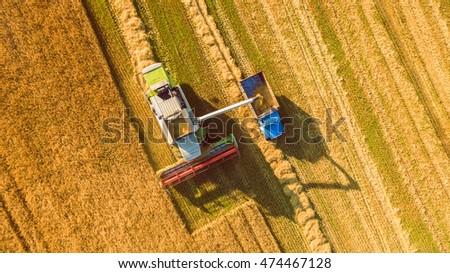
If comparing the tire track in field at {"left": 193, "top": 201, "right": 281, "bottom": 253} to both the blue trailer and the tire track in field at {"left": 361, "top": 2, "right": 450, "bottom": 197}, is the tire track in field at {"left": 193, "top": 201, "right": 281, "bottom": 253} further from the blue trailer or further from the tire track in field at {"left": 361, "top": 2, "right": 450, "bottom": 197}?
the tire track in field at {"left": 361, "top": 2, "right": 450, "bottom": 197}

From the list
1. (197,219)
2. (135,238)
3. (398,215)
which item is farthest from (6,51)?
(398,215)

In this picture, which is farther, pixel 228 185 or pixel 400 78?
pixel 400 78

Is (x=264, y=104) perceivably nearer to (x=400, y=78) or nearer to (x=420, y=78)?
(x=400, y=78)

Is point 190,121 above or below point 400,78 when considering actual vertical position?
above

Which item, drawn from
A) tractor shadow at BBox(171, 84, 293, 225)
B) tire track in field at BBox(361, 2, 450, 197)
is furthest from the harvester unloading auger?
tire track in field at BBox(361, 2, 450, 197)

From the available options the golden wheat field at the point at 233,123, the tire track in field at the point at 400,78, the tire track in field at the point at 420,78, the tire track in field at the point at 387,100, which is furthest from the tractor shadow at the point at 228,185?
the tire track in field at the point at 420,78

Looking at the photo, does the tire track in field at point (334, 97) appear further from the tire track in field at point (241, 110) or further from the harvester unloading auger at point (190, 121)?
the harvester unloading auger at point (190, 121)

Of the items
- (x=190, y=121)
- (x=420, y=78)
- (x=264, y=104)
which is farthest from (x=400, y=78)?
(x=190, y=121)
